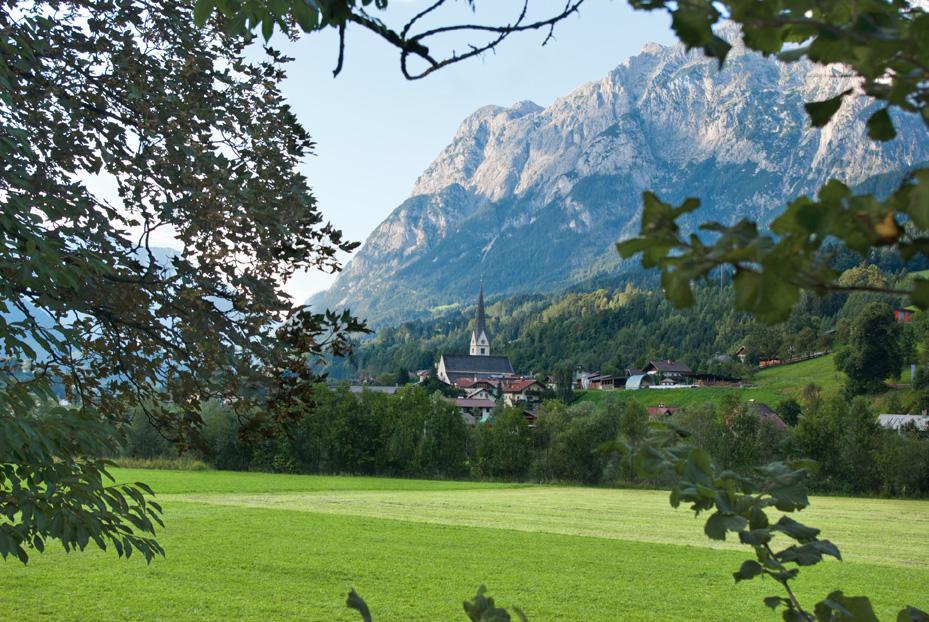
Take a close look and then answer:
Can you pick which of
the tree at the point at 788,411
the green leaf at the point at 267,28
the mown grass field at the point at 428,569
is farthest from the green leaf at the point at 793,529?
the tree at the point at 788,411

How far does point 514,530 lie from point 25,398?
85.2 feet

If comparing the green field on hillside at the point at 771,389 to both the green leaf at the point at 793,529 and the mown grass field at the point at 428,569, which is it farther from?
the green leaf at the point at 793,529

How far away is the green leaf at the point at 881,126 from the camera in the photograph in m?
1.05

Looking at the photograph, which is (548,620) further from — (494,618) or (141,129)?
(494,618)

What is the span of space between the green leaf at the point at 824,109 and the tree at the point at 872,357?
11001 centimetres

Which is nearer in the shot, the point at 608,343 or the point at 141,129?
the point at 141,129

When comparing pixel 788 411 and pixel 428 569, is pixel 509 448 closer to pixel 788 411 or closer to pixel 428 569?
pixel 788 411

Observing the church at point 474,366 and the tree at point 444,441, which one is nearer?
the tree at point 444,441

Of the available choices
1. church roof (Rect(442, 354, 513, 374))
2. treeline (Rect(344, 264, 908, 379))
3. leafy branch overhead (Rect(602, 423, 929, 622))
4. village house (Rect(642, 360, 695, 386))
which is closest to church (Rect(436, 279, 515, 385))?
church roof (Rect(442, 354, 513, 374))

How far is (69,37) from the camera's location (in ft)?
18.8

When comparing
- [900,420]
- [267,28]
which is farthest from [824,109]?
[900,420]

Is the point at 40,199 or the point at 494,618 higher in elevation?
the point at 40,199

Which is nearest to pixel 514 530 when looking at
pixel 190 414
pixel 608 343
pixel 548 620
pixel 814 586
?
pixel 814 586

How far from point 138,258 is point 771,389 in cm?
11339
